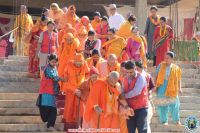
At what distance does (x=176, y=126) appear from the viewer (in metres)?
11.8

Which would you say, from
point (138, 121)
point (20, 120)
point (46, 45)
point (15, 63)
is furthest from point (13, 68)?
point (138, 121)

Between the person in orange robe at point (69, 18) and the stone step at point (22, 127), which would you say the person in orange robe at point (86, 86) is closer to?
the stone step at point (22, 127)

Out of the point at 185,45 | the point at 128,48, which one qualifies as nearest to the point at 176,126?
the point at 128,48

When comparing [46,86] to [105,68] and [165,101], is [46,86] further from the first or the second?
[165,101]

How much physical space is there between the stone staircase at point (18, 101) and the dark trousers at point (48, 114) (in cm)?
19

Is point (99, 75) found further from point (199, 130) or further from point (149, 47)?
point (149, 47)

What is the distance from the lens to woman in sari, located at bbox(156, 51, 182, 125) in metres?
11.8

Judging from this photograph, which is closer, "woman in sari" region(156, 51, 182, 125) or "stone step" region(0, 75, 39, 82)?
"woman in sari" region(156, 51, 182, 125)

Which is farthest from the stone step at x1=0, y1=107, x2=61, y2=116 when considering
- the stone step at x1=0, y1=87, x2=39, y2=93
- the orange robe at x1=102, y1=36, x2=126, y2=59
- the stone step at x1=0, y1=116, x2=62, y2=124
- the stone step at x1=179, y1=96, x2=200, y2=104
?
the stone step at x1=179, y1=96, x2=200, y2=104

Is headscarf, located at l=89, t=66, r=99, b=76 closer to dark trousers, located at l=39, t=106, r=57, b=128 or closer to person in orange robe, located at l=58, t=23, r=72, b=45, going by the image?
dark trousers, located at l=39, t=106, r=57, b=128

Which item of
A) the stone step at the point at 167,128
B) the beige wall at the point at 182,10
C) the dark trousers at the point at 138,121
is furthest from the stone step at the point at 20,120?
the beige wall at the point at 182,10

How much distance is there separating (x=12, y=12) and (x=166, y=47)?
924 centimetres

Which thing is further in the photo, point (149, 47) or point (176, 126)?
point (149, 47)

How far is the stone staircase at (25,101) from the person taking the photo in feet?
37.3
